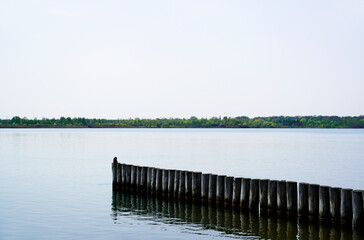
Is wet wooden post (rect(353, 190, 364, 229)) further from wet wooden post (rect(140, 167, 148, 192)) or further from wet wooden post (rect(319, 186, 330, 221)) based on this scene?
wet wooden post (rect(140, 167, 148, 192))

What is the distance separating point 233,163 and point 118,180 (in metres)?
24.5

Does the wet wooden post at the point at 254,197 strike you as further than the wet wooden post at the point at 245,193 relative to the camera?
No

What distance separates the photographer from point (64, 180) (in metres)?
32.2

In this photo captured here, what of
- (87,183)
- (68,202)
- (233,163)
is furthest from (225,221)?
(233,163)

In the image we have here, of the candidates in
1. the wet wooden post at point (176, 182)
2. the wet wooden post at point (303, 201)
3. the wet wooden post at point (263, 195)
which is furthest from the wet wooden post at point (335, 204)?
the wet wooden post at point (176, 182)

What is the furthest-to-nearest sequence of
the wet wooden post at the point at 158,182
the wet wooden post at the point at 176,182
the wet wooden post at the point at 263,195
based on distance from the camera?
1. the wet wooden post at the point at 158,182
2. the wet wooden post at the point at 176,182
3. the wet wooden post at the point at 263,195

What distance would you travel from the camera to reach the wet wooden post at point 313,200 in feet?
55.9

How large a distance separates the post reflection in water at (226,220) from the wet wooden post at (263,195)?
377 mm

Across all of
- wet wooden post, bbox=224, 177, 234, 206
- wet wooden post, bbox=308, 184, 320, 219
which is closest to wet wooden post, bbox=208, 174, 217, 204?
wet wooden post, bbox=224, 177, 234, 206

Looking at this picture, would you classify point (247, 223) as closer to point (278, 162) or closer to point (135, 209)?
point (135, 209)

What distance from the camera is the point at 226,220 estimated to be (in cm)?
1828

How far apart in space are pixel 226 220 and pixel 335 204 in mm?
4333

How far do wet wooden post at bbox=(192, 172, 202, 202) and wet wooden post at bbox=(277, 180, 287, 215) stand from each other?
4231 millimetres

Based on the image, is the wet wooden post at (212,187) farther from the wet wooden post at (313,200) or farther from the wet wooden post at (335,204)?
the wet wooden post at (335,204)
